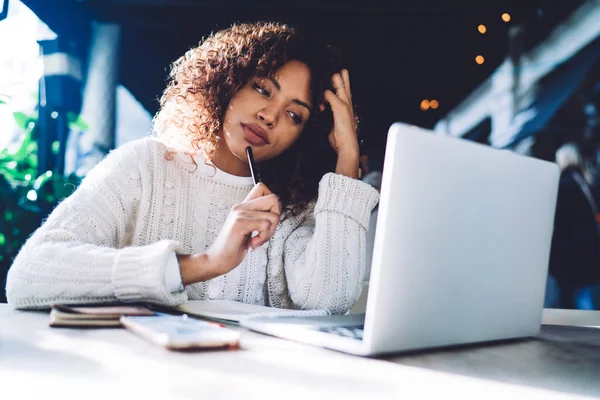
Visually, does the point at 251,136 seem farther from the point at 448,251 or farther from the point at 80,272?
the point at 448,251

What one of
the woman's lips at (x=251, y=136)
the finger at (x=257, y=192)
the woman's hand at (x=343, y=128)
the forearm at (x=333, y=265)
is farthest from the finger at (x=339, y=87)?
the finger at (x=257, y=192)

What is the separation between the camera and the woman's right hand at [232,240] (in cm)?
102

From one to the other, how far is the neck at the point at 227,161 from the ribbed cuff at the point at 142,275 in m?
0.59

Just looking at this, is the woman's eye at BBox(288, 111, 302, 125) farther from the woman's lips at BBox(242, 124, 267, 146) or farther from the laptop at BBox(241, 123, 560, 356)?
the laptop at BBox(241, 123, 560, 356)

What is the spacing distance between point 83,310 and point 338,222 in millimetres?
653

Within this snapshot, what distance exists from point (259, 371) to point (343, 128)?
1009 mm

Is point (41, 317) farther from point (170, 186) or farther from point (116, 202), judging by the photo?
point (170, 186)

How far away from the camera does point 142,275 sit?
36.9 inches

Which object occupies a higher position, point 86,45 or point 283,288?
point 86,45

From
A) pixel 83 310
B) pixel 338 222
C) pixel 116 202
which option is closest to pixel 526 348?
pixel 338 222


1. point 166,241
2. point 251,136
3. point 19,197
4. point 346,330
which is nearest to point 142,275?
point 166,241

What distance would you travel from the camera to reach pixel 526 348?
0.84 meters

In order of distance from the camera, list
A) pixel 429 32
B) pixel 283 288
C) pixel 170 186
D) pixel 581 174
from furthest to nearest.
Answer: pixel 429 32 → pixel 581 174 → pixel 283 288 → pixel 170 186

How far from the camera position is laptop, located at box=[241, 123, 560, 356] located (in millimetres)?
650
